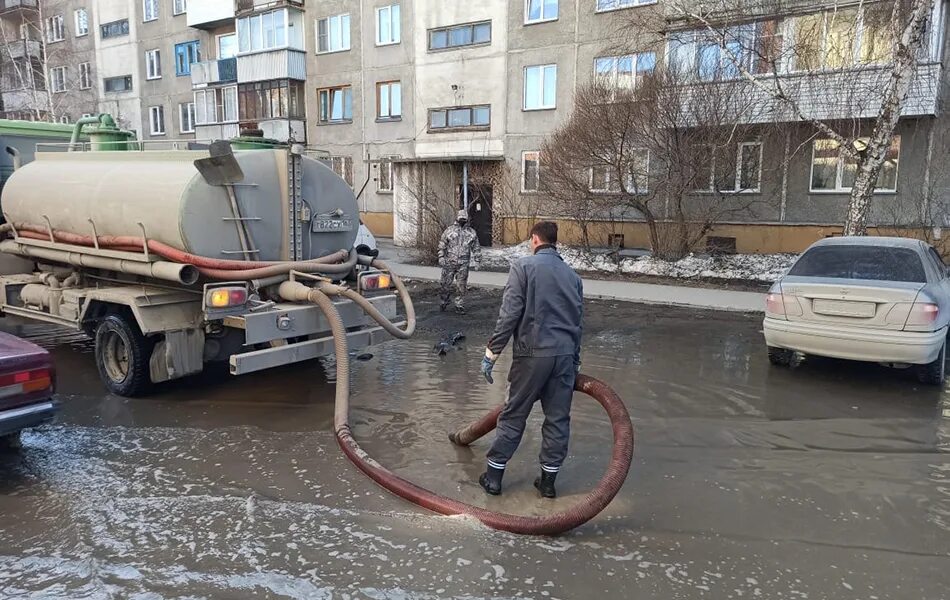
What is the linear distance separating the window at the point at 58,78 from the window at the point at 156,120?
314 inches

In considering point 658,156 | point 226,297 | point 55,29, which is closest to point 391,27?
point 658,156

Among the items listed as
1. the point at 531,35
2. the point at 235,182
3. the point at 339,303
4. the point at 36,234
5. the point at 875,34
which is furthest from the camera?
the point at 531,35

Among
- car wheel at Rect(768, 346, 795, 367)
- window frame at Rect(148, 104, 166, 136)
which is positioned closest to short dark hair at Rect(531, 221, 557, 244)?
car wheel at Rect(768, 346, 795, 367)

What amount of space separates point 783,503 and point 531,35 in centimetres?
2291

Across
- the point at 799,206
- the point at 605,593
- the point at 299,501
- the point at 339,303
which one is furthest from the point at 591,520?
the point at 799,206

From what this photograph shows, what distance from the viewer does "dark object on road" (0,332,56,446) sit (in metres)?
4.60

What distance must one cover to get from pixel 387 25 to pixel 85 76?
23605mm

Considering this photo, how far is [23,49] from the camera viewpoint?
38.3 m

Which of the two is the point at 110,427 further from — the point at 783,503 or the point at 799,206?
the point at 799,206

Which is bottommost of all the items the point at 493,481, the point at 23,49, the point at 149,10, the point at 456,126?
the point at 493,481

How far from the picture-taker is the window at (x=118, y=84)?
→ 128 ft

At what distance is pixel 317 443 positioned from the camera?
555 cm

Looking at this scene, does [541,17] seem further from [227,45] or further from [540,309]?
[540,309]

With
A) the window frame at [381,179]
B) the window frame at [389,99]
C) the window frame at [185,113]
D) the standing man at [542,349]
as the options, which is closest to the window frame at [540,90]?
the window frame at [389,99]
